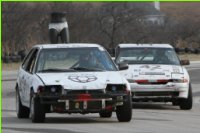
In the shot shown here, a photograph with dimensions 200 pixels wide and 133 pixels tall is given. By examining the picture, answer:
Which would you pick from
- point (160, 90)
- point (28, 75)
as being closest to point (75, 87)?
point (28, 75)

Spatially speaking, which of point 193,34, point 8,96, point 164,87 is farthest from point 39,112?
point 193,34

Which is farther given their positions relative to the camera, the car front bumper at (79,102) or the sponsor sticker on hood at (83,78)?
the sponsor sticker on hood at (83,78)

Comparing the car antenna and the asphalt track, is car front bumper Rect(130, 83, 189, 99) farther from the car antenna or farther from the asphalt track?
the car antenna

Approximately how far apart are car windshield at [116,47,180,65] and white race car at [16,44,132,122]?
4119 mm

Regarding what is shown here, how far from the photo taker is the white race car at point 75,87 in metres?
13.0

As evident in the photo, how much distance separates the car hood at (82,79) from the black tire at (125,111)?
1.16 feet

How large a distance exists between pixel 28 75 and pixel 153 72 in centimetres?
403

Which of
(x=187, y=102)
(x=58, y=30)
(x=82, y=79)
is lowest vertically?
(x=58, y=30)

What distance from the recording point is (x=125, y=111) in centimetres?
1336

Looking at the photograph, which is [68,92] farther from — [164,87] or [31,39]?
[31,39]

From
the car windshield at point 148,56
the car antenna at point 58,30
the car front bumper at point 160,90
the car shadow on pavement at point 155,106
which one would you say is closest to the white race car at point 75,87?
the car front bumper at point 160,90

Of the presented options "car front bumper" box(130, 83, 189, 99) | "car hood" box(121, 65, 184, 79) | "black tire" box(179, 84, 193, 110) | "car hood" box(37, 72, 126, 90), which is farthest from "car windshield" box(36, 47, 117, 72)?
"black tire" box(179, 84, 193, 110)

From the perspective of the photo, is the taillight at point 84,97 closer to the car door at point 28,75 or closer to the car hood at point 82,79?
the car hood at point 82,79

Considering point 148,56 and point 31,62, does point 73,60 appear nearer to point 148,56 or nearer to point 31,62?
point 31,62
